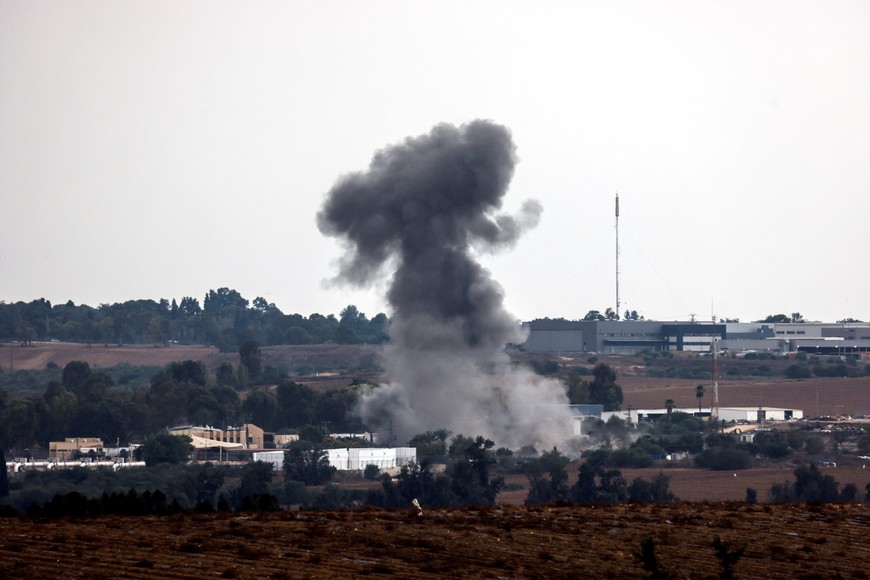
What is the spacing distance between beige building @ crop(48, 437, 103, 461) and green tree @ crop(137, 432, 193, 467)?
595 centimetres

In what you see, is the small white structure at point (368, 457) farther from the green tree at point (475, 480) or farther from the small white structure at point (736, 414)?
the small white structure at point (736, 414)

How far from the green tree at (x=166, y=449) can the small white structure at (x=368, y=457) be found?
10.6 m

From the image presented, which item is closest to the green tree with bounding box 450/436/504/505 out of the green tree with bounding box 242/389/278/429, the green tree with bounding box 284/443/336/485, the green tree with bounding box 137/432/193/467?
the green tree with bounding box 284/443/336/485

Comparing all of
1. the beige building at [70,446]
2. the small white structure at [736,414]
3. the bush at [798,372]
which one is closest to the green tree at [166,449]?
the beige building at [70,446]

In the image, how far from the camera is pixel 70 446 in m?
119

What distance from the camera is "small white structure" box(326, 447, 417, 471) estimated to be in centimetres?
10194

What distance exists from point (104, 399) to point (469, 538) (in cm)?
10041

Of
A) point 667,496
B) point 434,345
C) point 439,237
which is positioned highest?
point 439,237

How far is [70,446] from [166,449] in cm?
1382

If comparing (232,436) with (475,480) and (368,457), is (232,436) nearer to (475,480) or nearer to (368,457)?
(368,457)

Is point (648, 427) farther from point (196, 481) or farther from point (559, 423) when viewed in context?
point (196, 481)

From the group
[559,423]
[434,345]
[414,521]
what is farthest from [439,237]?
[414,521]

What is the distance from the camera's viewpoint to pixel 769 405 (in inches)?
5586

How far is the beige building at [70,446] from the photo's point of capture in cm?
11494
